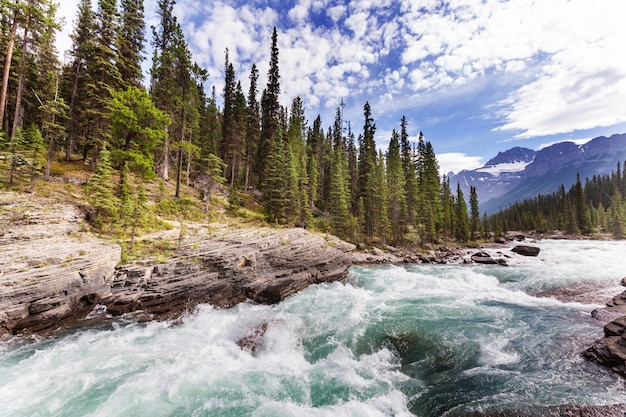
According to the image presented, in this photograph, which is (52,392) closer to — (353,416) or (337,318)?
(353,416)

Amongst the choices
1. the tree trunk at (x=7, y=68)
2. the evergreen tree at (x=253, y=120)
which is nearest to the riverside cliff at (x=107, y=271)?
the tree trunk at (x=7, y=68)

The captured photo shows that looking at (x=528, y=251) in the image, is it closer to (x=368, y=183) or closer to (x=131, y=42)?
(x=368, y=183)

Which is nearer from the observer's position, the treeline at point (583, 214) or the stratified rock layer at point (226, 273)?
the stratified rock layer at point (226, 273)

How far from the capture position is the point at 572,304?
15930 millimetres

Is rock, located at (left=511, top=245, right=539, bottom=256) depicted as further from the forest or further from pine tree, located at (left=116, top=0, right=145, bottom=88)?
pine tree, located at (left=116, top=0, right=145, bottom=88)

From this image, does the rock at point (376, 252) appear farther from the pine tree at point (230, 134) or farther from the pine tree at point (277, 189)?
the pine tree at point (230, 134)

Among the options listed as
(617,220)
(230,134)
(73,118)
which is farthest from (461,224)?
(73,118)

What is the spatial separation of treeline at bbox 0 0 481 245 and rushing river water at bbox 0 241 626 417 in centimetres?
960

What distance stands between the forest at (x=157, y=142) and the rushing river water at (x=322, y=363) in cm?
841

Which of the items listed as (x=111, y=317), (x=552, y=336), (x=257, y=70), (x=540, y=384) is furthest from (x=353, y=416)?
(x=257, y=70)

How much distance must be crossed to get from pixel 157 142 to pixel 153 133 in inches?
48.4

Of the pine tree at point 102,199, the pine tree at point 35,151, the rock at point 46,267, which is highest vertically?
the pine tree at point 35,151

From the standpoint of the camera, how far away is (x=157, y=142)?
994 inches

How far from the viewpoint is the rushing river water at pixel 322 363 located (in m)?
7.90
